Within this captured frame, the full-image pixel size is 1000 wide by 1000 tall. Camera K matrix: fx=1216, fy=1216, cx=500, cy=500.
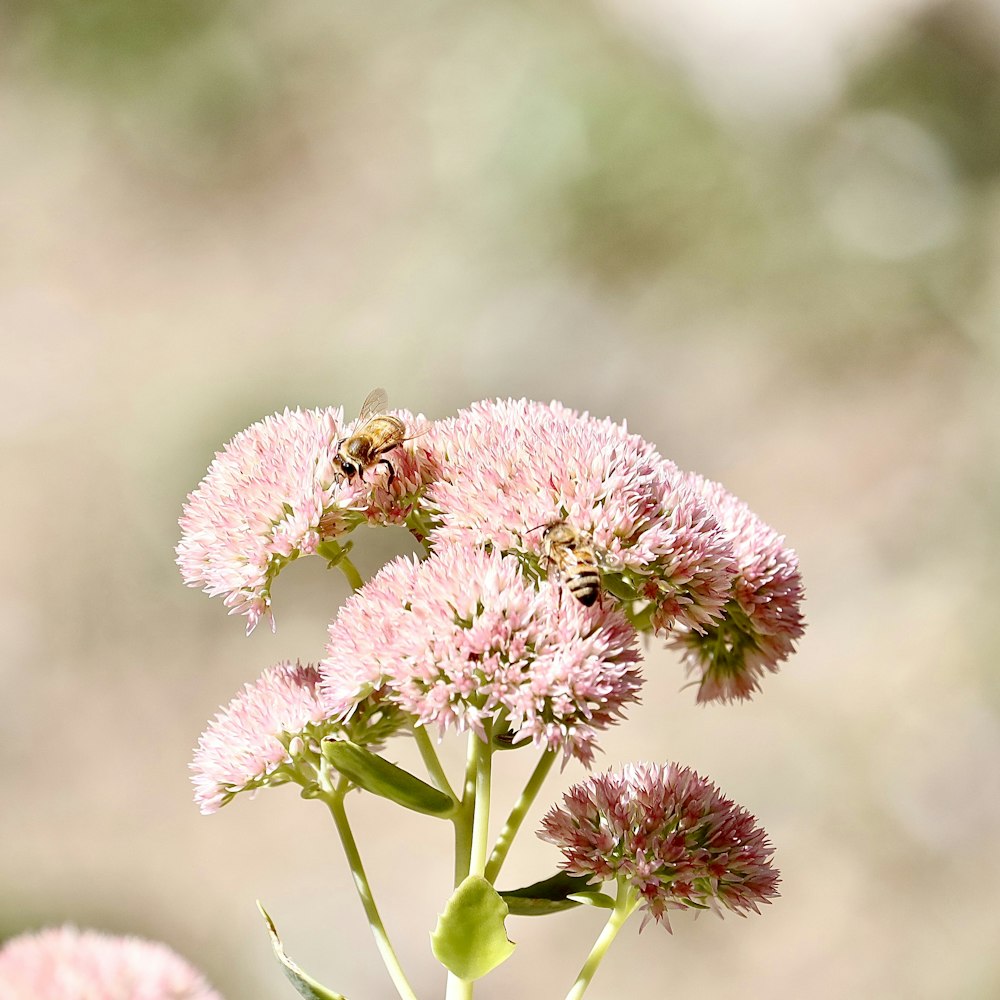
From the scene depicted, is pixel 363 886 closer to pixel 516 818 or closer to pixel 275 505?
pixel 516 818

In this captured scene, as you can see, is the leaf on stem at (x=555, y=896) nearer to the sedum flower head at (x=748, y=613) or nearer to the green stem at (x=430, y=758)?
the green stem at (x=430, y=758)

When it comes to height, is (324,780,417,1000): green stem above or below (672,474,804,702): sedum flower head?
below

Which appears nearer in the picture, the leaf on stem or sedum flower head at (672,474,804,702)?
the leaf on stem

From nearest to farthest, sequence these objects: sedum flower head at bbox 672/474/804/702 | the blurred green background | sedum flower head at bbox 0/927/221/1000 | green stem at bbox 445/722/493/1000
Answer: sedum flower head at bbox 0/927/221/1000 → green stem at bbox 445/722/493/1000 → sedum flower head at bbox 672/474/804/702 → the blurred green background

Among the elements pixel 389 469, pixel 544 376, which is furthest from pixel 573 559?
pixel 544 376

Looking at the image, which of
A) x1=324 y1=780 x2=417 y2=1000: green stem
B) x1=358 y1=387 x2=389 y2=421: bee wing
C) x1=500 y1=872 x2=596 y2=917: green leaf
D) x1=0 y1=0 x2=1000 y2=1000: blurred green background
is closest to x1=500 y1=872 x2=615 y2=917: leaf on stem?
x1=500 y1=872 x2=596 y2=917: green leaf

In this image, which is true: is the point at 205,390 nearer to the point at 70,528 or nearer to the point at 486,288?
the point at 70,528

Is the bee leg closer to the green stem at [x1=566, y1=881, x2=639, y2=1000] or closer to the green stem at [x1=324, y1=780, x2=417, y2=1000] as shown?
the green stem at [x1=324, y1=780, x2=417, y2=1000]
